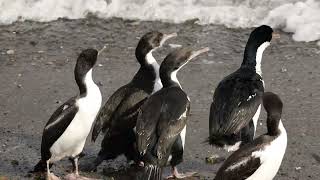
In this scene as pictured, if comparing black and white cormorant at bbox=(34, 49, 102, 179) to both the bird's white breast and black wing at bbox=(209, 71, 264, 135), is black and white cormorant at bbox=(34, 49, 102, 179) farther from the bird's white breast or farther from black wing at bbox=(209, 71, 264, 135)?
black wing at bbox=(209, 71, 264, 135)

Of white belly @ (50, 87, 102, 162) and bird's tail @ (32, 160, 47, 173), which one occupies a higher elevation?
white belly @ (50, 87, 102, 162)

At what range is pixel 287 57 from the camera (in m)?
11.6

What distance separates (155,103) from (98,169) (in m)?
1.22

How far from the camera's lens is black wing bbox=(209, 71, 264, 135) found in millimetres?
7984

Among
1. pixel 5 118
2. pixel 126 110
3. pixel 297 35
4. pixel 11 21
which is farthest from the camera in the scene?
pixel 11 21

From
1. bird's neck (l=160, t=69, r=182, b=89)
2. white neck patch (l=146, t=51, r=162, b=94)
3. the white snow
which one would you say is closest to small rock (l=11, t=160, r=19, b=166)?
white neck patch (l=146, t=51, r=162, b=94)

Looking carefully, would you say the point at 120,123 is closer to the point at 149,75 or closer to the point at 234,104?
the point at 149,75

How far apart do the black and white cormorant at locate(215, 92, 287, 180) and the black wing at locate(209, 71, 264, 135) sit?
549mm

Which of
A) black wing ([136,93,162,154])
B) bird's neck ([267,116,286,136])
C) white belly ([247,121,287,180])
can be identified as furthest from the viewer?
black wing ([136,93,162,154])

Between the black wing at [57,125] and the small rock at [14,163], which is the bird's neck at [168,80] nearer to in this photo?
the black wing at [57,125]

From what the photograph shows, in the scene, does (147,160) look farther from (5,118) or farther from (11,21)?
(11,21)

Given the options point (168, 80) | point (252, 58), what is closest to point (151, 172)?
point (168, 80)

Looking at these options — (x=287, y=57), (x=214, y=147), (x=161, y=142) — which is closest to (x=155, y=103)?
(x=161, y=142)

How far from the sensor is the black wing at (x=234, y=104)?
798 cm
